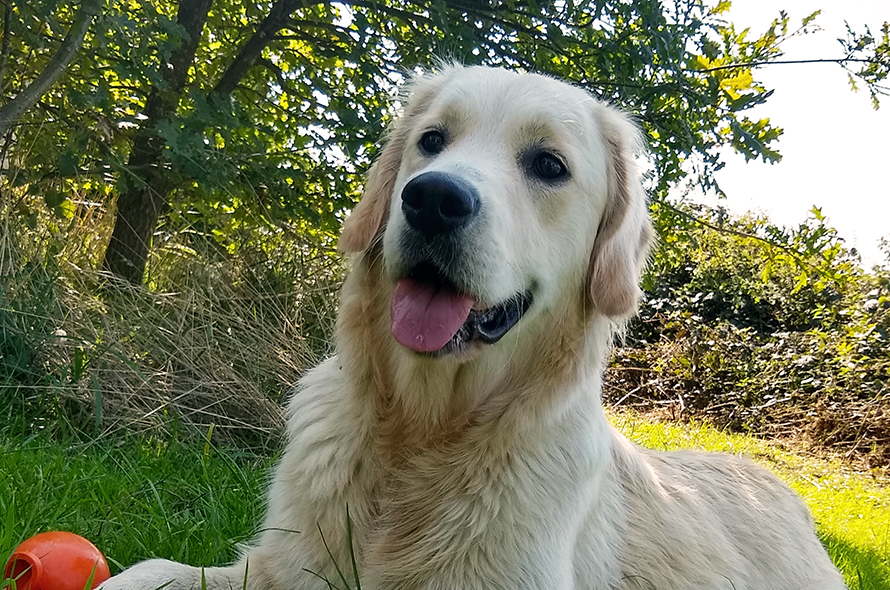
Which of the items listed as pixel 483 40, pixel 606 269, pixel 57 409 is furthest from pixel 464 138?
pixel 57 409

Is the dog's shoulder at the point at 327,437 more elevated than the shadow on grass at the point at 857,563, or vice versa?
the dog's shoulder at the point at 327,437

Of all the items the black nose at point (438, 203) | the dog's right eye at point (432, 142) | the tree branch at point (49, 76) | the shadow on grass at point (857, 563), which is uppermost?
the dog's right eye at point (432, 142)

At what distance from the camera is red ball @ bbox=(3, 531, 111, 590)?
1.65 metres

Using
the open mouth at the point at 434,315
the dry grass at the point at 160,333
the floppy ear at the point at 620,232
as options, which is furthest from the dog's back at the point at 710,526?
the dry grass at the point at 160,333

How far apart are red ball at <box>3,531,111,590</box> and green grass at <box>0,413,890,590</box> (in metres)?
0.13

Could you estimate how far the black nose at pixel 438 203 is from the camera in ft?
6.32

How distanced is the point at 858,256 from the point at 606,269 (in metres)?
8.35

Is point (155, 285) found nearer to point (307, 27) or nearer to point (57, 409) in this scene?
point (57, 409)

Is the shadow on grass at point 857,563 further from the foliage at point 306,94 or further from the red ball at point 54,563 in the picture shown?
the red ball at point 54,563

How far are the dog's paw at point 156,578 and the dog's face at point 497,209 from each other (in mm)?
918

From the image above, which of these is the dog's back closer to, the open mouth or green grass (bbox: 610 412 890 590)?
green grass (bbox: 610 412 890 590)

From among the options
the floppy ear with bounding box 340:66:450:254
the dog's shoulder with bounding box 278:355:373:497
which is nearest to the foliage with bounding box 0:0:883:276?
the floppy ear with bounding box 340:66:450:254

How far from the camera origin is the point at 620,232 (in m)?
2.54

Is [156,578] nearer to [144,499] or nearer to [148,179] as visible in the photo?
[144,499]
